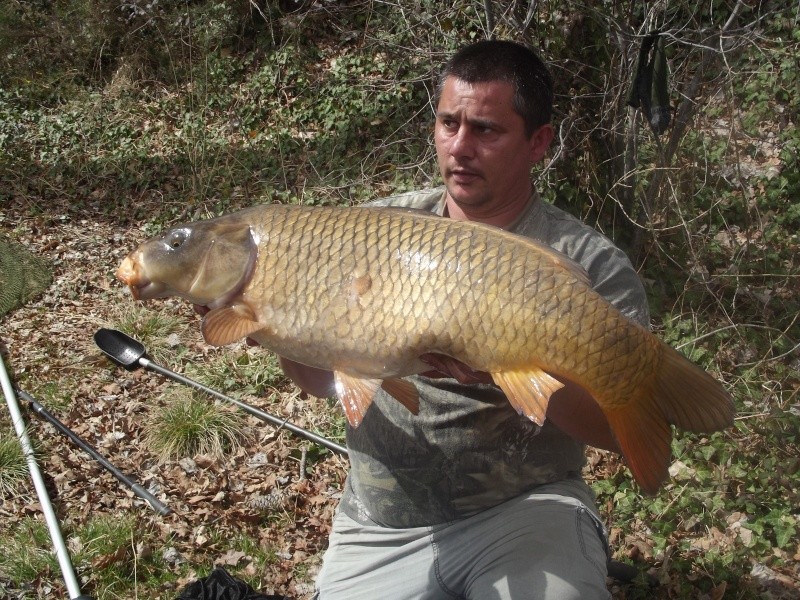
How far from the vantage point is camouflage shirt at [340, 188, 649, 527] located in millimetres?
1719

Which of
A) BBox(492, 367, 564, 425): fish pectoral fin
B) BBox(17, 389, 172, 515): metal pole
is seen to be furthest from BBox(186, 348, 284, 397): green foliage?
BBox(492, 367, 564, 425): fish pectoral fin

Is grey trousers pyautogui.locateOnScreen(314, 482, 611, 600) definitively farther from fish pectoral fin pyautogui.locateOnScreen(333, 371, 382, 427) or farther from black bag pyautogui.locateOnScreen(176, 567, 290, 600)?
fish pectoral fin pyautogui.locateOnScreen(333, 371, 382, 427)

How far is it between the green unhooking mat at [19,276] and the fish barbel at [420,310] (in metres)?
3.19

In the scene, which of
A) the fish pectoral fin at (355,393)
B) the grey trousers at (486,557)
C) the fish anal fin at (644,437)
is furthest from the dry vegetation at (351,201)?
the fish pectoral fin at (355,393)

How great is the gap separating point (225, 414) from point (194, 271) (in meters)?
1.80

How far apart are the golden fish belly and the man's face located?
16.8 inches

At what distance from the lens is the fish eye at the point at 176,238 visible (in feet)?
5.23

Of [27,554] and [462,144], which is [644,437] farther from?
[27,554]

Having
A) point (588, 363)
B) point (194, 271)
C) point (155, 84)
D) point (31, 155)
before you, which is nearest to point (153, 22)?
point (155, 84)

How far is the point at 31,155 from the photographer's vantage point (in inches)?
Answer: 248

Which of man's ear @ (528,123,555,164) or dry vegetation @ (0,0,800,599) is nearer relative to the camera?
man's ear @ (528,123,555,164)

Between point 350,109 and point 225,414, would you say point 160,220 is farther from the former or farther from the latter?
point 225,414

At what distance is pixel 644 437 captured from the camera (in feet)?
4.42

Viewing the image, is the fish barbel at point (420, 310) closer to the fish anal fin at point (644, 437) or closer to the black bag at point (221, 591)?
the fish anal fin at point (644, 437)
